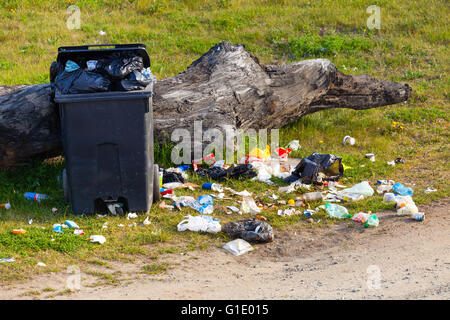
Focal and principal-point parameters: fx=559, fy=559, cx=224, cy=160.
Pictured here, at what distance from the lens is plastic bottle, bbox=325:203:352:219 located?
5.45 metres

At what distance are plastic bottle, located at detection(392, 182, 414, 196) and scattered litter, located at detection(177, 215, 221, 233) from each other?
82.2 inches

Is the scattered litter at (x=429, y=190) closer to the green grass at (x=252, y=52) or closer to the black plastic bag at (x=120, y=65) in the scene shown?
the green grass at (x=252, y=52)

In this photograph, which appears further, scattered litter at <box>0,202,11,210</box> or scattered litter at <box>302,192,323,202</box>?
scattered litter at <box>302,192,323,202</box>

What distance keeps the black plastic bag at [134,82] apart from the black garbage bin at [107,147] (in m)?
0.08

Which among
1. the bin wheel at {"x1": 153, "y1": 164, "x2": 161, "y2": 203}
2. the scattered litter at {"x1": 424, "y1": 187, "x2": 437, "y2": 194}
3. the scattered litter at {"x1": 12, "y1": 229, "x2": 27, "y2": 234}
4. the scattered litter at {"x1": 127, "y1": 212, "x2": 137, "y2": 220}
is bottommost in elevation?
the scattered litter at {"x1": 424, "y1": 187, "x2": 437, "y2": 194}

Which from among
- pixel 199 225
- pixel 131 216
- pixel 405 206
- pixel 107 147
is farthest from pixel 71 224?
pixel 405 206

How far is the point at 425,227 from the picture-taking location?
507 cm

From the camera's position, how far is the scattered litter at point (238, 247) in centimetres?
471

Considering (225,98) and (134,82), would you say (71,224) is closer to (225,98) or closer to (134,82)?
(134,82)

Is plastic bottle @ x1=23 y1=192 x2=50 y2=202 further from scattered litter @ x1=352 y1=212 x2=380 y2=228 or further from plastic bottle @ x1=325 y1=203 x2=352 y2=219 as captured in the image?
scattered litter @ x1=352 y1=212 x2=380 y2=228

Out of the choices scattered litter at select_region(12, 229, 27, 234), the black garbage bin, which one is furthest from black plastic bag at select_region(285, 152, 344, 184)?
scattered litter at select_region(12, 229, 27, 234)

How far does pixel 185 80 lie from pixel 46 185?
2.10m

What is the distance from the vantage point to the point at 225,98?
6.91 meters

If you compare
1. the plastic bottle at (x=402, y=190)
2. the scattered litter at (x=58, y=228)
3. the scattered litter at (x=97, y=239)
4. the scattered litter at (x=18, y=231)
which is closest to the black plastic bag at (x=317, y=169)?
the plastic bottle at (x=402, y=190)
